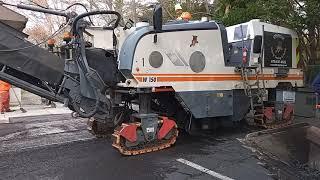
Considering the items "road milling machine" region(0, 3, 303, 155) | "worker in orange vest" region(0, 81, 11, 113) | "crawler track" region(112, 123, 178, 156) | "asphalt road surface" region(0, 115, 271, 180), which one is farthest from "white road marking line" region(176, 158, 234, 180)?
"worker in orange vest" region(0, 81, 11, 113)

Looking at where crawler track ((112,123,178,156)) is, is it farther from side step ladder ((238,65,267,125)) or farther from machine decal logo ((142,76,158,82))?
side step ladder ((238,65,267,125))

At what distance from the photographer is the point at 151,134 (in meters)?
7.27

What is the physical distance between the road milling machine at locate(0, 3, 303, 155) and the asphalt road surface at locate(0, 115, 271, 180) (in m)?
0.39

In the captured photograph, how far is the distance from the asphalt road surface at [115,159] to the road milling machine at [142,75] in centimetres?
39

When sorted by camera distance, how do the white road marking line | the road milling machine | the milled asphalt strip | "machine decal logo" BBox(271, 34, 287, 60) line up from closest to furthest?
the white road marking line
the road milling machine
the milled asphalt strip
"machine decal logo" BBox(271, 34, 287, 60)

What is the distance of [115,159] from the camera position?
6918 mm

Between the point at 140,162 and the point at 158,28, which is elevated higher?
the point at 158,28

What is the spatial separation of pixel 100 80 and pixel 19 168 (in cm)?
207

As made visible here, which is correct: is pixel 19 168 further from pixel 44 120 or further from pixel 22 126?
pixel 44 120

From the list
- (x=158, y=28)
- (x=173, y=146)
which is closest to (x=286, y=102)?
(x=173, y=146)

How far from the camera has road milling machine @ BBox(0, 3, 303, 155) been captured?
22.7ft

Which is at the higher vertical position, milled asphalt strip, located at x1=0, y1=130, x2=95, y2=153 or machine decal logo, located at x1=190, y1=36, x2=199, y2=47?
machine decal logo, located at x1=190, y1=36, x2=199, y2=47

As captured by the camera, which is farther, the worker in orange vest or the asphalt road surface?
the worker in orange vest

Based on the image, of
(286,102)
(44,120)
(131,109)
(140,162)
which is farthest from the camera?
(44,120)
